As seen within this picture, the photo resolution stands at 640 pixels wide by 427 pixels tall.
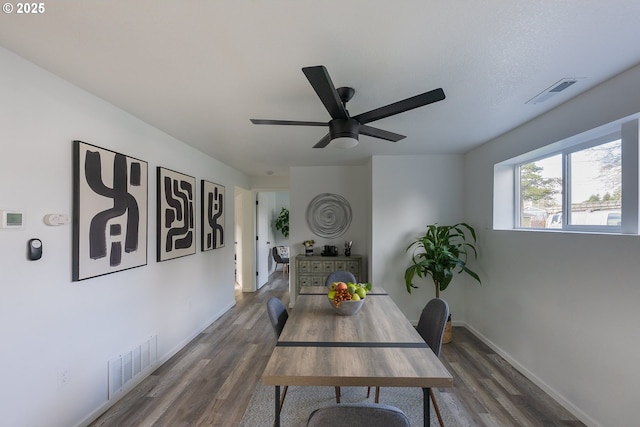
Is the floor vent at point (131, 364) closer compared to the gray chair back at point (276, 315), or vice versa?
the gray chair back at point (276, 315)

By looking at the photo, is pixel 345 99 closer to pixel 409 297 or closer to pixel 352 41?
pixel 352 41

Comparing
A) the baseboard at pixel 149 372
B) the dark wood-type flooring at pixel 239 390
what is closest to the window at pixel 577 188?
the dark wood-type flooring at pixel 239 390

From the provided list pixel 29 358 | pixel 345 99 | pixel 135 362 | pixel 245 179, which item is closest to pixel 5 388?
pixel 29 358

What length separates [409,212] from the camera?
4.03 m

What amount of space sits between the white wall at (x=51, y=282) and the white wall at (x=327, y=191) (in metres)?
2.53

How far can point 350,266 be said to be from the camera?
4441mm

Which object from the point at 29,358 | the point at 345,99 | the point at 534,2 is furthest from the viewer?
the point at 345,99

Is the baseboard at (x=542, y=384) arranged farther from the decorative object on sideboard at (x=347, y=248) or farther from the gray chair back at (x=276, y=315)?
the gray chair back at (x=276, y=315)

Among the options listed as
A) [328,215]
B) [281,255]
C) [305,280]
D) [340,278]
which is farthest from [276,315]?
[281,255]

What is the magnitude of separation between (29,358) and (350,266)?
3506mm

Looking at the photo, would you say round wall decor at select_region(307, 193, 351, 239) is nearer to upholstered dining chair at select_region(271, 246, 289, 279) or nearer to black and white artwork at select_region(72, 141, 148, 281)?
black and white artwork at select_region(72, 141, 148, 281)

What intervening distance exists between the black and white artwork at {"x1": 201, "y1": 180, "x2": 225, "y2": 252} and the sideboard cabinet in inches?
49.6

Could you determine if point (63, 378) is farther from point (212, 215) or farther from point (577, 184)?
point (577, 184)

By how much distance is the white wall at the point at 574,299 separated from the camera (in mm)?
1791
